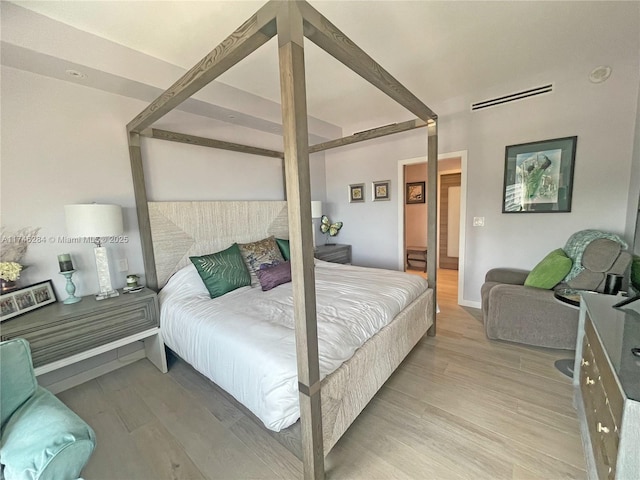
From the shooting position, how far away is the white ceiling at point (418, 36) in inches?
65.4

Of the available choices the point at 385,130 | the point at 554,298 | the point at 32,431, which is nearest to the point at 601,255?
the point at 554,298

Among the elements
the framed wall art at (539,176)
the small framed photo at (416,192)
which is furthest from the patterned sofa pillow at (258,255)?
the small framed photo at (416,192)

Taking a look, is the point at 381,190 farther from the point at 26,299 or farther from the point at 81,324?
the point at 26,299

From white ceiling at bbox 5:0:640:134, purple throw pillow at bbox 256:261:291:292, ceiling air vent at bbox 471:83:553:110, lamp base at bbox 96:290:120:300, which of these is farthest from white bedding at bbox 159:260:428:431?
ceiling air vent at bbox 471:83:553:110

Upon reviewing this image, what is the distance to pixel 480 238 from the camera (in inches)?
128

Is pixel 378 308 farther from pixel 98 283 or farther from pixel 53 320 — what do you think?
pixel 98 283

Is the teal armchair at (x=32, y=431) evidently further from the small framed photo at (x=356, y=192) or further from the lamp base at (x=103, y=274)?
the small framed photo at (x=356, y=192)

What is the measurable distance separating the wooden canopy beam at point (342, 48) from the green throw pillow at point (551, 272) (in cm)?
203

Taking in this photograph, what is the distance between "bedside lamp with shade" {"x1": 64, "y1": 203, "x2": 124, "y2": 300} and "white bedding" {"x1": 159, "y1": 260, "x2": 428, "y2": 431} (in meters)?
0.44

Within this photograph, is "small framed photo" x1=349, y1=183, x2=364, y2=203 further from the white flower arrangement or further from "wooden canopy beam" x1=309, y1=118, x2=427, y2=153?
the white flower arrangement

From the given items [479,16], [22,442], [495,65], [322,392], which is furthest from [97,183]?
[495,65]

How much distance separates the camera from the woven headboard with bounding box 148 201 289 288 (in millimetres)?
2508

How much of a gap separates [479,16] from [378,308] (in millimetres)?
2119

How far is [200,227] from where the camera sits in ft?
9.14
